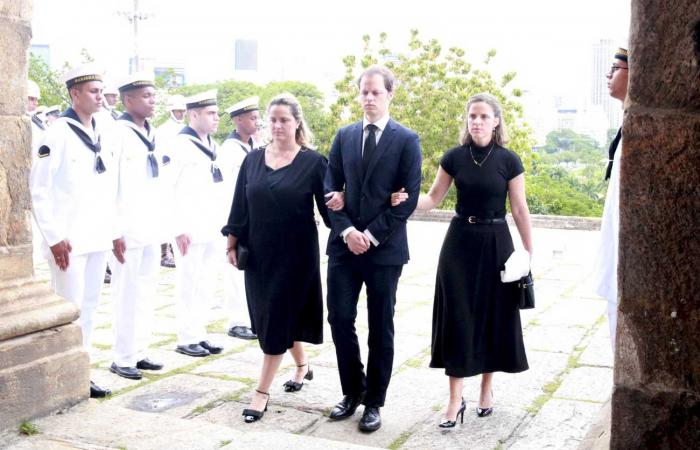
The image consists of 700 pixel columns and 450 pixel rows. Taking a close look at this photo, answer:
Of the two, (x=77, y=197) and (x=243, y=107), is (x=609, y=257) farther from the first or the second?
(x=243, y=107)

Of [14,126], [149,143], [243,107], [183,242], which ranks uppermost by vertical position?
[243,107]

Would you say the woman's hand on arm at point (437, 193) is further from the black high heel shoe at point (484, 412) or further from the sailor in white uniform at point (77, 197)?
the sailor in white uniform at point (77, 197)

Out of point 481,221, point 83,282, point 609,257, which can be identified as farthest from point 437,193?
point 83,282

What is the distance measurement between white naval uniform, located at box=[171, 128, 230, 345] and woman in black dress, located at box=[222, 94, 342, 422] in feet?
4.57

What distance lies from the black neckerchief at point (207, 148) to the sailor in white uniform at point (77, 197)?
135 centimetres

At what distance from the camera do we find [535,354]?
5.88 m

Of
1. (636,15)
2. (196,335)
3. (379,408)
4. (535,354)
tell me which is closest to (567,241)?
(535,354)

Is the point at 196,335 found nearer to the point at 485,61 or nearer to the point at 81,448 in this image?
the point at 81,448

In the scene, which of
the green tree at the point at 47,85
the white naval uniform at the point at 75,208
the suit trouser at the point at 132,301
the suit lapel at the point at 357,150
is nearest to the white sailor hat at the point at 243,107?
the suit trouser at the point at 132,301

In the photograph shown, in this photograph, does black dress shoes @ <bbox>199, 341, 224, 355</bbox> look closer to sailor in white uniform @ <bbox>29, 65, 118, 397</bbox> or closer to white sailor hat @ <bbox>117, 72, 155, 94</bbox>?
sailor in white uniform @ <bbox>29, 65, 118, 397</bbox>

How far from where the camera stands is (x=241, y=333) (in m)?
6.32

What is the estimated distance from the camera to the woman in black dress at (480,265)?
14.2 ft

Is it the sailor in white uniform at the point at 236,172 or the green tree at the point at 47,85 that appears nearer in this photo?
the sailor in white uniform at the point at 236,172

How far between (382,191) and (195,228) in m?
2.17
